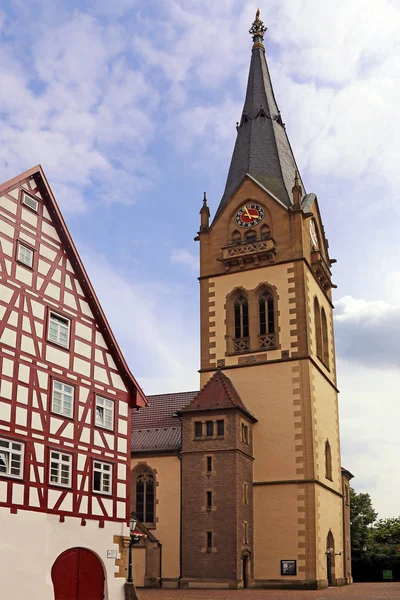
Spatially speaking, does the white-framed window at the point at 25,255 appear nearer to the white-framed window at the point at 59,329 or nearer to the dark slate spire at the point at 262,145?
the white-framed window at the point at 59,329

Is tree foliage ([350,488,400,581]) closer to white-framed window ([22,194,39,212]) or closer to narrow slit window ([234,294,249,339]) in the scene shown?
narrow slit window ([234,294,249,339])

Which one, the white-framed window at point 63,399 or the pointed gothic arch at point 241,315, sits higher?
the pointed gothic arch at point 241,315

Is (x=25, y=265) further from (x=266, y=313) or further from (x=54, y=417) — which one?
(x=266, y=313)

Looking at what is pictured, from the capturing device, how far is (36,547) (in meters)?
21.3

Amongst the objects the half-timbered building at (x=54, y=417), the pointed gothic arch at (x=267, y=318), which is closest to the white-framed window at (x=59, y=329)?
the half-timbered building at (x=54, y=417)

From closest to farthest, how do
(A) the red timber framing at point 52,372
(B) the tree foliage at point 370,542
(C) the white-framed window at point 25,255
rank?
(A) the red timber framing at point 52,372 → (C) the white-framed window at point 25,255 → (B) the tree foliage at point 370,542

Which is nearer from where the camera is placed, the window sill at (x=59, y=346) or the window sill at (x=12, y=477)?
the window sill at (x=12, y=477)

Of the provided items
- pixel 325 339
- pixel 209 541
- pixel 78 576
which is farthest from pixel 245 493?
pixel 78 576

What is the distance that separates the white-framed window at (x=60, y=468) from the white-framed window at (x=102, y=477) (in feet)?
4.77

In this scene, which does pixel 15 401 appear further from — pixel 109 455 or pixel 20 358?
pixel 109 455

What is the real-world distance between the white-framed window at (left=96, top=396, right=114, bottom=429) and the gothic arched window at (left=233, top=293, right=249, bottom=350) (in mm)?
17058

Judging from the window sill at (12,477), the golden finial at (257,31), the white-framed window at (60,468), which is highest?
the golden finial at (257,31)

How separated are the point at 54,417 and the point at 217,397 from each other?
16788mm

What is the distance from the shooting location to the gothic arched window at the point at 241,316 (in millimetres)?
42531
